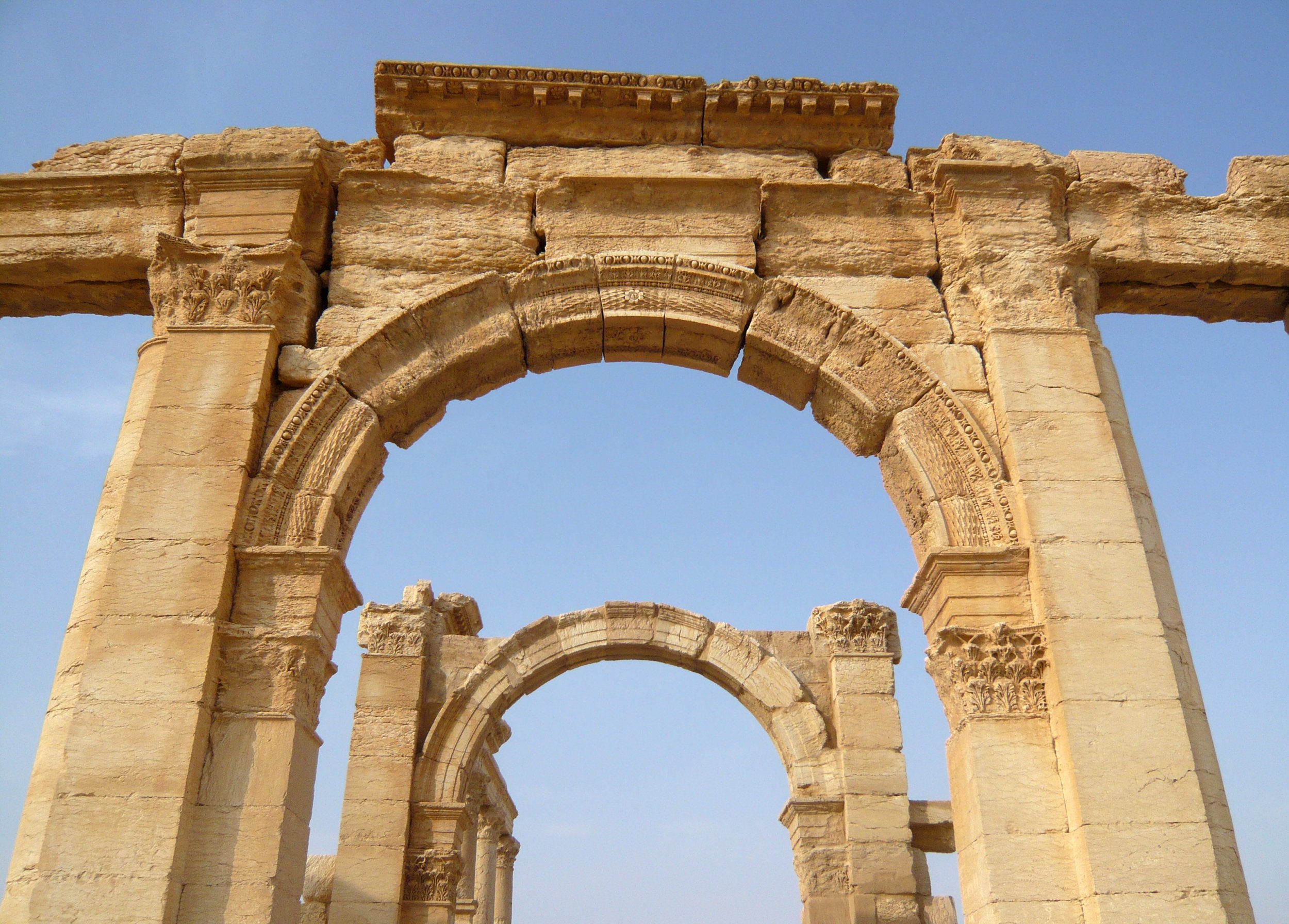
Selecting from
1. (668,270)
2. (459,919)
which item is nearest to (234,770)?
(668,270)

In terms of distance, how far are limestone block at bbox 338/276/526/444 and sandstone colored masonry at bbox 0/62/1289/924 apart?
0.07 ft

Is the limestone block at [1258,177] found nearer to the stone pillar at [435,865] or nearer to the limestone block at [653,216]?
the limestone block at [653,216]

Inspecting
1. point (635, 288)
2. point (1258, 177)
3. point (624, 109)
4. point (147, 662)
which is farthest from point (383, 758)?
point (1258, 177)

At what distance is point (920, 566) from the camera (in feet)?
21.8

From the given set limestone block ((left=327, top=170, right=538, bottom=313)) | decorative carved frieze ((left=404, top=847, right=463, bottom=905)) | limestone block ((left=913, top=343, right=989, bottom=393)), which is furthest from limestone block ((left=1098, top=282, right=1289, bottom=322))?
decorative carved frieze ((left=404, top=847, right=463, bottom=905))

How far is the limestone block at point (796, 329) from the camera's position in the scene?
285 inches

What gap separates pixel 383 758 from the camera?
11586 millimetres

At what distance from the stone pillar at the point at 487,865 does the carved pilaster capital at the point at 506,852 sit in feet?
1.82

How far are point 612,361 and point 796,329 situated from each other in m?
1.45

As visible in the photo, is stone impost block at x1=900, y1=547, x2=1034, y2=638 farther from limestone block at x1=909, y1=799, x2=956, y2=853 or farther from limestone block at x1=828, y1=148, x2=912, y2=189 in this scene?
limestone block at x1=909, y1=799, x2=956, y2=853

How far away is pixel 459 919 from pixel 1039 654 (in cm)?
950

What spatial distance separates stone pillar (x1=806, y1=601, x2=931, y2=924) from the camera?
11.1 meters

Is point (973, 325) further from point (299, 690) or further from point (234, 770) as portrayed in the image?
point (234, 770)

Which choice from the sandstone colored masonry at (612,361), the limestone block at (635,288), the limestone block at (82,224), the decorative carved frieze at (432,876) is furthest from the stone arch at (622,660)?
the limestone block at (82,224)
